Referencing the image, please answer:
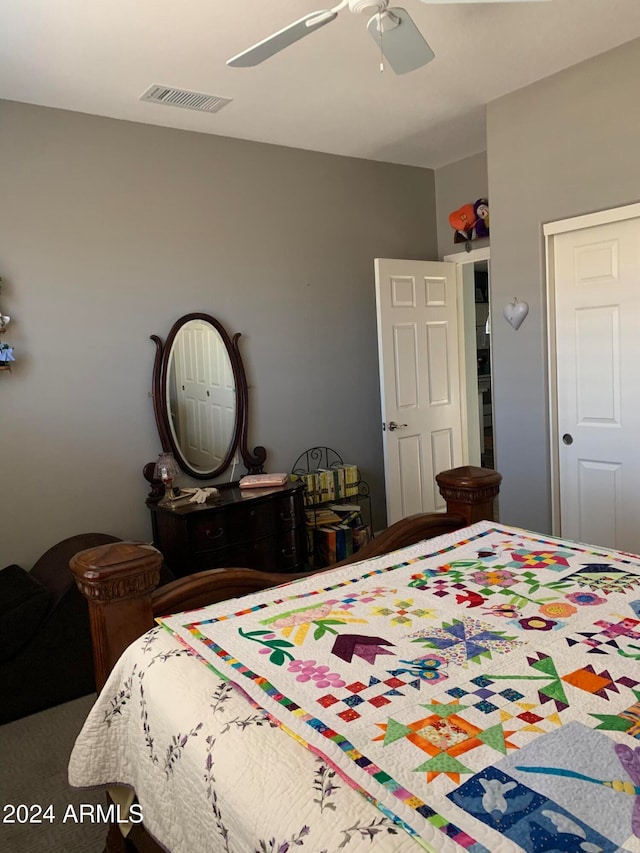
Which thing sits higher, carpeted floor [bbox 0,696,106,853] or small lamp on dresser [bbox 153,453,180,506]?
small lamp on dresser [bbox 153,453,180,506]

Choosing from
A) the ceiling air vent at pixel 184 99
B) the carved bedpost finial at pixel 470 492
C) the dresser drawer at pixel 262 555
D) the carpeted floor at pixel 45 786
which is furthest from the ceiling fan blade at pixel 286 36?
the carpeted floor at pixel 45 786

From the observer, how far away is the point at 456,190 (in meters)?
4.88

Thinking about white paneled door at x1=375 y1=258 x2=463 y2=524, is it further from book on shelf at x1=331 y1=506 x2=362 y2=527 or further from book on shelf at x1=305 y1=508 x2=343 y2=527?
book on shelf at x1=305 y1=508 x2=343 y2=527

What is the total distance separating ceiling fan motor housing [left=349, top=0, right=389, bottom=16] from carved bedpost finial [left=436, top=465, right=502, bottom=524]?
148cm

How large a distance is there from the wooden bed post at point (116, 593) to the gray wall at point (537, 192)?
2744 millimetres

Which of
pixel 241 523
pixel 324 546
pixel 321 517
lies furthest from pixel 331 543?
pixel 241 523

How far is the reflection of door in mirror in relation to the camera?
12.5 feet

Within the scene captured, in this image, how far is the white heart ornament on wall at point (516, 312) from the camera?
3.71m

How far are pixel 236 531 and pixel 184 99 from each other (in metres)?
2.22

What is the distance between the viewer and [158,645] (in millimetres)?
1453

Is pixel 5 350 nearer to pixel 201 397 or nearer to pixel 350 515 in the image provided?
pixel 201 397

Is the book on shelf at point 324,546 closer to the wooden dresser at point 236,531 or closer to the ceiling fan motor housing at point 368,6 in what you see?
the wooden dresser at point 236,531

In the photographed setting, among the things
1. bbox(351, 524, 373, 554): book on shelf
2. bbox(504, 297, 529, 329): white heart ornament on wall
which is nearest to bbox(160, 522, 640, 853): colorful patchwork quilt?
bbox(504, 297, 529, 329): white heart ornament on wall

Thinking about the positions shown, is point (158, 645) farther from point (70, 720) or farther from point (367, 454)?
point (367, 454)
